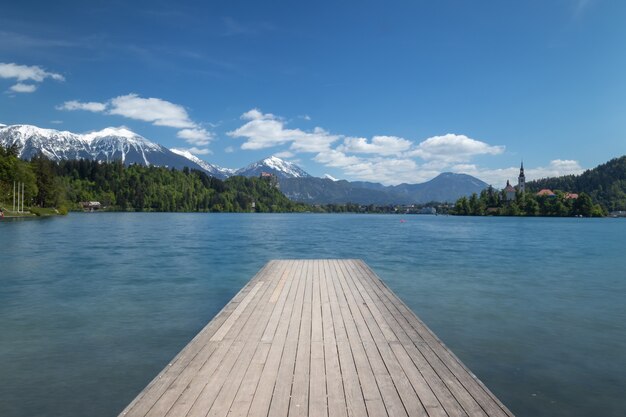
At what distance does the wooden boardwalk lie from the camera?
5.80m

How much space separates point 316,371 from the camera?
7.12 meters

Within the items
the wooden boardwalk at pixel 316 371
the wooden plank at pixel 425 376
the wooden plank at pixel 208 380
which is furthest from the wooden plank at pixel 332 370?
the wooden plank at pixel 208 380

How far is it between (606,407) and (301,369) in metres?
6.23

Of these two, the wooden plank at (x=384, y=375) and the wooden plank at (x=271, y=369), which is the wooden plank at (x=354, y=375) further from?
the wooden plank at (x=271, y=369)

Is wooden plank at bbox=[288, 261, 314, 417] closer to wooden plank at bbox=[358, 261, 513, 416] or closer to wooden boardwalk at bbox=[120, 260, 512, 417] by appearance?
wooden boardwalk at bbox=[120, 260, 512, 417]

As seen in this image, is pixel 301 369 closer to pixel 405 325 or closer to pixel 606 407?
pixel 405 325

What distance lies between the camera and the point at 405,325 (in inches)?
396

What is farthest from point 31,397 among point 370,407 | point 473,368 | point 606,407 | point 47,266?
point 47,266

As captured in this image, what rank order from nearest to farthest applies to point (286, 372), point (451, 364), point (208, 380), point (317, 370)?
point (208, 380) → point (286, 372) → point (317, 370) → point (451, 364)

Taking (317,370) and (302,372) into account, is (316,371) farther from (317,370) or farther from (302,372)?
(302,372)

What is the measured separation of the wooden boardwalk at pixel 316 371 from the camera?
580cm

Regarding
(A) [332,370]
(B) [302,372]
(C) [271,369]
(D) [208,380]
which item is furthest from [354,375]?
(D) [208,380]

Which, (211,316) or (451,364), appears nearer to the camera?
(451,364)

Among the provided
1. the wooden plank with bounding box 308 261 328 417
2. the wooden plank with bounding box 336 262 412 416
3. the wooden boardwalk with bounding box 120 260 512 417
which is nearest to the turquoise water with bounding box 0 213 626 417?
the wooden boardwalk with bounding box 120 260 512 417
